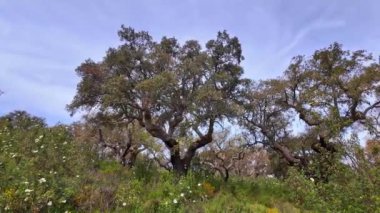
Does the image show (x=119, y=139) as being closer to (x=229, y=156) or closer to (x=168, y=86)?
(x=229, y=156)

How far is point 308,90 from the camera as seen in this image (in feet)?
56.6

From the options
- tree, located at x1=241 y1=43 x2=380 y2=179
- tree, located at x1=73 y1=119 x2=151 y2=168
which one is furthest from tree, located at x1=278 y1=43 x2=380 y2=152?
tree, located at x1=73 y1=119 x2=151 y2=168

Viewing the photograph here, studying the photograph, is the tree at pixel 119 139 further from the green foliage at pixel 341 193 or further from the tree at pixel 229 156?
the green foliage at pixel 341 193

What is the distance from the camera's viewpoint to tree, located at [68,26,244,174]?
1417 cm

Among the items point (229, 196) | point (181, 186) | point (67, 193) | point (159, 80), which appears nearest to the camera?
point (67, 193)

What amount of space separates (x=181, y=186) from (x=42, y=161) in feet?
12.5

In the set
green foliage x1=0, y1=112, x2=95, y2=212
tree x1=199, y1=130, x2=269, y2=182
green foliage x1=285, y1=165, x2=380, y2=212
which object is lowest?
green foliage x1=285, y1=165, x2=380, y2=212

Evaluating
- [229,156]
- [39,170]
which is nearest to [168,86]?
[39,170]

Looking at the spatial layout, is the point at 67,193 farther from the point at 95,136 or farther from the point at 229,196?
the point at 95,136

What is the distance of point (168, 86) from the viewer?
1415cm

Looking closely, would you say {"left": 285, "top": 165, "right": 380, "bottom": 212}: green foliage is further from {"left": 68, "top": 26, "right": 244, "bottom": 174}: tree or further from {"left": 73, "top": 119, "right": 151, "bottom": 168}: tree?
{"left": 73, "top": 119, "right": 151, "bottom": 168}: tree

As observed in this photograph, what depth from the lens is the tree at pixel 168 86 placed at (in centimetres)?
1417

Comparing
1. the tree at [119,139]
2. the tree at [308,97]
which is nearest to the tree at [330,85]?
the tree at [308,97]

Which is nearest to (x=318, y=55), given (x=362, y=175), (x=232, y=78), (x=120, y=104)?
(x=232, y=78)
